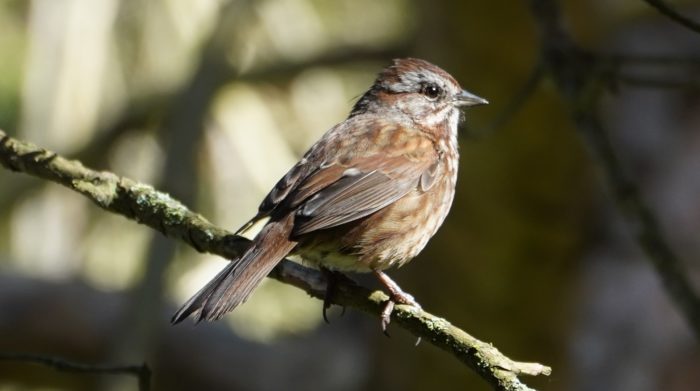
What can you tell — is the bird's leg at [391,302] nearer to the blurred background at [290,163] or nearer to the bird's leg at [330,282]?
the bird's leg at [330,282]

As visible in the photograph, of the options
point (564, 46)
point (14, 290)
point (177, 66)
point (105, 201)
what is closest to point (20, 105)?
point (177, 66)

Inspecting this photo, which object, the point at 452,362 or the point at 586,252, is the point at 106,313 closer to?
the point at 452,362

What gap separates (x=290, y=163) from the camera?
25.8 feet

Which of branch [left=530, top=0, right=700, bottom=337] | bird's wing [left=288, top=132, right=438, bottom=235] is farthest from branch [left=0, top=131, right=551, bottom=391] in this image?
branch [left=530, top=0, right=700, bottom=337]

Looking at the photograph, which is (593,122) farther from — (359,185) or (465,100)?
(359,185)

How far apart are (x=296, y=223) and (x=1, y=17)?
6.36 meters

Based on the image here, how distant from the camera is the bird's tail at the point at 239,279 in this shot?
10.5ft

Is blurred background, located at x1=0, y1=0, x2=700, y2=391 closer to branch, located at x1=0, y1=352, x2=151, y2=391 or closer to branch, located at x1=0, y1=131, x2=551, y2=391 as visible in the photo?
branch, located at x1=0, y1=131, x2=551, y2=391

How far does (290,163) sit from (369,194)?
3.87 meters

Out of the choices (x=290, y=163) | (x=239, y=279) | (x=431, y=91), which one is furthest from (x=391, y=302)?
(x=290, y=163)

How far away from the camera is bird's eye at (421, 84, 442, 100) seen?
4.72 metres

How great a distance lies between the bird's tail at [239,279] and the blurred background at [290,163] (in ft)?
→ 5.89

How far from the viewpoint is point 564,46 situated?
4914 millimetres

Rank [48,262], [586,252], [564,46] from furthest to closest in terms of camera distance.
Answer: [48,262]
[586,252]
[564,46]
